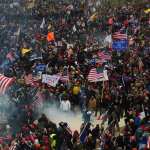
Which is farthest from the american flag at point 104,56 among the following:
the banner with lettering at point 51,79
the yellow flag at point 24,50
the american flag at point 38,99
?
the yellow flag at point 24,50

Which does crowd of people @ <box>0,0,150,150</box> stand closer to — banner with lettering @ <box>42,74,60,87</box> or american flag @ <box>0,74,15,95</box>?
banner with lettering @ <box>42,74,60,87</box>

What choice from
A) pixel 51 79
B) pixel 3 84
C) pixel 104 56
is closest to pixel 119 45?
pixel 104 56

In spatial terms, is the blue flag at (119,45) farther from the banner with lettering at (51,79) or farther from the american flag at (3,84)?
the american flag at (3,84)

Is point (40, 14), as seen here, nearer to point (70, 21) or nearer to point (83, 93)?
point (70, 21)

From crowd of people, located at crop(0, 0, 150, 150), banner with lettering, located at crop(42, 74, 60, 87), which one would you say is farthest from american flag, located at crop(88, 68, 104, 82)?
banner with lettering, located at crop(42, 74, 60, 87)

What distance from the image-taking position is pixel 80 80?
116 feet

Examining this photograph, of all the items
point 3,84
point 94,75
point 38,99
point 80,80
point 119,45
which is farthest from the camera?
point 119,45

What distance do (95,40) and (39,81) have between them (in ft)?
38.5

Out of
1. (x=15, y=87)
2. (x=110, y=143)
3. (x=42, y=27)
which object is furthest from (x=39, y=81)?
(x=42, y=27)

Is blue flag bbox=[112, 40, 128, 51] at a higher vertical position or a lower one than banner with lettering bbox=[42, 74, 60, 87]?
higher

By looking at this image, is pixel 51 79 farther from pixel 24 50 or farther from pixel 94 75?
pixel 24 50

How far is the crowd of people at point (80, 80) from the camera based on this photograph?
2809cm

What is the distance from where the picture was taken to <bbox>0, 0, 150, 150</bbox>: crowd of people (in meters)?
28.1

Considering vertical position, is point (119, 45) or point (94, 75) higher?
point (119, 45)
